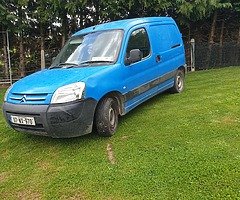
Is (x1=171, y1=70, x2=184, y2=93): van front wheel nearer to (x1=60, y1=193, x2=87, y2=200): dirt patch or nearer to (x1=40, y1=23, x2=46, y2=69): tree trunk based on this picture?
(x1=60, y1=193, x2=87, y2=200): dirt patch

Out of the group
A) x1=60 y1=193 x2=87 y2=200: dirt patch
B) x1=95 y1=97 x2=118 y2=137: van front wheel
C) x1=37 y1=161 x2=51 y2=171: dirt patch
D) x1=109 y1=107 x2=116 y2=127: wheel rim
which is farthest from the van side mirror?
x1=60 y1=193 x2=87 y2=200: dirt patch

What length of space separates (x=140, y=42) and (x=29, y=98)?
2.46 metres

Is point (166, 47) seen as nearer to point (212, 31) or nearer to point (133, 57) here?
point (133, 57)

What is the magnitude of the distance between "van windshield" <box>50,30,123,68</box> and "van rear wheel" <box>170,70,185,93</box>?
7.54ft

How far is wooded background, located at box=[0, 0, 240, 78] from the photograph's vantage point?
1066 cm

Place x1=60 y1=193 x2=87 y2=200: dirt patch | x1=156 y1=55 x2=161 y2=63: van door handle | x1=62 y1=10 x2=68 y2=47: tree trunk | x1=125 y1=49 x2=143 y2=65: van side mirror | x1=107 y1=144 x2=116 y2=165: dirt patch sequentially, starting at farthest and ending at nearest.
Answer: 1. x1=62 y1=10 x2=68 y2=47: tree trunk
2. x1=156 y1=55 x2=161 y2=63: van door handle
3. x1=125 y1=49 x2=143 y2=65: van side mirror
4. x1=107 y1=144 x2=116 y2=165: dirt patch
5. x1=60 y1=193 x2=87 y2=200: dirt patch

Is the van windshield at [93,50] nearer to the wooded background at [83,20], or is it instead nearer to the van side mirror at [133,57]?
the van side mirror at [133,57]

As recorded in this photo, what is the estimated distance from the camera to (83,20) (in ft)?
39.3

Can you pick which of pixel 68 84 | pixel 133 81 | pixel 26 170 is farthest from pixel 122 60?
pixel 26 170

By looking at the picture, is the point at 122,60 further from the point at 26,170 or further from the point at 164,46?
the point at 26,170

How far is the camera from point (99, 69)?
484 centimetres

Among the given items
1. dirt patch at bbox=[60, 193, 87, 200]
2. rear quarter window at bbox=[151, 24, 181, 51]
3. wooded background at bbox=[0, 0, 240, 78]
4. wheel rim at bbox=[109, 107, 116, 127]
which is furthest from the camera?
wooded background at bbox=[0, 0, 240, 78]

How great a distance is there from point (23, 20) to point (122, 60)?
7.12 metres

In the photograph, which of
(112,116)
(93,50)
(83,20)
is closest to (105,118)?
(112,116)
